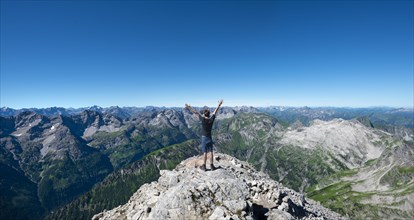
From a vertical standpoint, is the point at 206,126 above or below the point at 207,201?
above

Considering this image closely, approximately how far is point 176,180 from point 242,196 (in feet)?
24.9

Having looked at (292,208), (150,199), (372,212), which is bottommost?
(372,212)

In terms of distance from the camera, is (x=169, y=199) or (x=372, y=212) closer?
(x=169, y=199)

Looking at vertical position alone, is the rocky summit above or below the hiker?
below

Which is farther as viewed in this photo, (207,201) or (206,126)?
(206,126)

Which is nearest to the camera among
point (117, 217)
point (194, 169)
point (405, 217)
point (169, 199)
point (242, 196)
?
point (169, 199)

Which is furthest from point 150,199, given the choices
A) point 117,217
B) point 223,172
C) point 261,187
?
point 261,187

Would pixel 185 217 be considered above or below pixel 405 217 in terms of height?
above

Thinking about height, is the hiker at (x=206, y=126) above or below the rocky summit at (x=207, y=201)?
above

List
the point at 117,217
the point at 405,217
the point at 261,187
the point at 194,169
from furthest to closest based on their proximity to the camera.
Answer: the point at 405,217, the point at 194,169, the point at 261,187, the point at 117,217

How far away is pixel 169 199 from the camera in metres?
18.5

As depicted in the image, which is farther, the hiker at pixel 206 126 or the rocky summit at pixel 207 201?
the hiker at pixel 206 126

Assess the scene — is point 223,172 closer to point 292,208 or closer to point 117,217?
point 292,208

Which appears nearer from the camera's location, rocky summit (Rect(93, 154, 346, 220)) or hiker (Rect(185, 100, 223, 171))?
rocky summit (Rect(93, 154, 346, 220))
